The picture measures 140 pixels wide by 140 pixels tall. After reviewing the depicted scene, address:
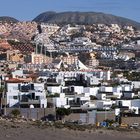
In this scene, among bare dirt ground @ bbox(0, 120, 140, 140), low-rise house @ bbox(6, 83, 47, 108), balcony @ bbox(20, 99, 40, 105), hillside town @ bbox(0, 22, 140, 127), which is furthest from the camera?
balcony @ bbox(20, 99, 40, 105)

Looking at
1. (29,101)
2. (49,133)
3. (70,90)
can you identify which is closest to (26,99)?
(29,101)

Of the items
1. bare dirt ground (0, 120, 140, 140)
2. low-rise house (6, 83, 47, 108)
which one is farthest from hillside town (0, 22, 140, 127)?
bare dirt ground (0, 120, 140, 140)

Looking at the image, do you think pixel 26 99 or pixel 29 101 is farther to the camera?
pixel 26 99

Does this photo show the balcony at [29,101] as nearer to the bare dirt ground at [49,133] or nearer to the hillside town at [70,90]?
the hillside town at [70,90]

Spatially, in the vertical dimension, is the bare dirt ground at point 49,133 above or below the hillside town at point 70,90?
below

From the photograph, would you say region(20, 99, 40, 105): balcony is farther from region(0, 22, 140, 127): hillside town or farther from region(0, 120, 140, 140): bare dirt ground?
region(0, 120, 140, 140): bare dirt ground

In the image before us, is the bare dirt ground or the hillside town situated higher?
the hillside town

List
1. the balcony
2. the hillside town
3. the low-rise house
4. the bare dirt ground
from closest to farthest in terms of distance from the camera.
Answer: the bare dirt ground, the hillside town, the low-rise house, the balcony

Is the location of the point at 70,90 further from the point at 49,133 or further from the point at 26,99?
the point at 49,133

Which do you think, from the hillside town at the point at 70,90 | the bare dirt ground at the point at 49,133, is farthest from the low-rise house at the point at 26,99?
the bare dirt ground at the point at 49,133
